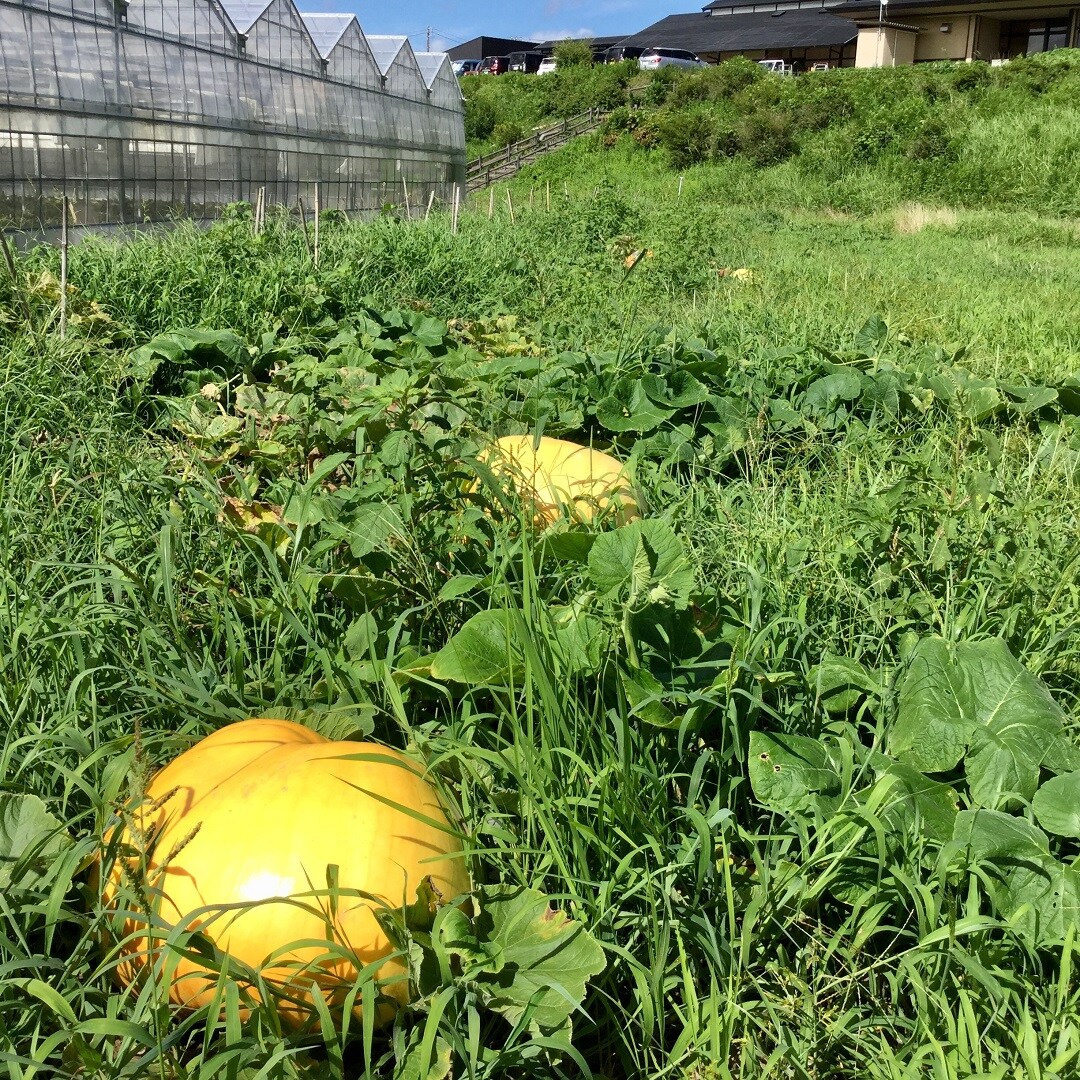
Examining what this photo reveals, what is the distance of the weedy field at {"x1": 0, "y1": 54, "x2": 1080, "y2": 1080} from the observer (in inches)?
56.6

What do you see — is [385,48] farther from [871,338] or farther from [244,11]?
[871,338]

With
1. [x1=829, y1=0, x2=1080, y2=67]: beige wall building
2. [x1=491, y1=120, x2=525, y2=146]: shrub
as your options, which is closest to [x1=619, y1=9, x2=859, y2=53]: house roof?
[x1=829, y1=0, x2=1080, y2=67]: beige wall building

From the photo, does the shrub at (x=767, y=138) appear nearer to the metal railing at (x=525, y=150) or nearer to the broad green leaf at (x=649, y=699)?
the metal railing at (x=525, y=150)

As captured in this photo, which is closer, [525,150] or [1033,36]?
[525,150]

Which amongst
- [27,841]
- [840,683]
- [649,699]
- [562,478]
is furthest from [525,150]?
[27,841]

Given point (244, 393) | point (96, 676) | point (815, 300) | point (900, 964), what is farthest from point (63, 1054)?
point (815, 300)

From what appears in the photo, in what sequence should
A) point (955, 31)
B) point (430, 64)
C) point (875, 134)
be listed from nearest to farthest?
point (430, 64)
point (875, 134)
point (955, 31)

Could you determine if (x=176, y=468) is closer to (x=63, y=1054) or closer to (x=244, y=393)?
(x=244, y=393)

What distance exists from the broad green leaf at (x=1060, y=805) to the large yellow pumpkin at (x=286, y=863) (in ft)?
3.09

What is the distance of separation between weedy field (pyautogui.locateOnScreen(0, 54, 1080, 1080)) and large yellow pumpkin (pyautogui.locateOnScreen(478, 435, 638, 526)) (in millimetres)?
88

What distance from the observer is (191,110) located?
1204 cm

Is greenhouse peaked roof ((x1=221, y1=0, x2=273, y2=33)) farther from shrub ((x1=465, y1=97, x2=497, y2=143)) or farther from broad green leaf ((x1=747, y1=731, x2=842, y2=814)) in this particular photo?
shrub ((x1=465, y1=97, x2=497, y2=143))

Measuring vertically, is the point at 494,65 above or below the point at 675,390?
above

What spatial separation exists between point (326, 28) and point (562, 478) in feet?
52.3
